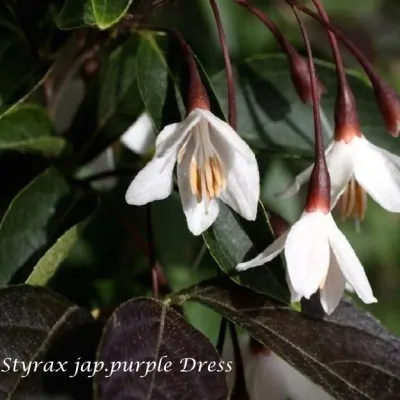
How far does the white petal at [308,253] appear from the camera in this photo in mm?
491

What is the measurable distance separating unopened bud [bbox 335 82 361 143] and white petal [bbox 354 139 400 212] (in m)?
0.01

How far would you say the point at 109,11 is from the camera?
1.61 ft

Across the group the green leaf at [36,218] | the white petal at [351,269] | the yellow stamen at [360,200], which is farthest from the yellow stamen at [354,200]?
the green leaf at [36,218]

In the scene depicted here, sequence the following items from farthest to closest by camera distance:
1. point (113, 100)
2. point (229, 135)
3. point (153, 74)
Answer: point (113, 100) < point (153, 74) < point (229, 135)

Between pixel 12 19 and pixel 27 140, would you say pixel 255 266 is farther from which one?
pixel 12 19

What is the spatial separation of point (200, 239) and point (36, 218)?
219 mm

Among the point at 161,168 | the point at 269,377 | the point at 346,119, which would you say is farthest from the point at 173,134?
the point at 269,377

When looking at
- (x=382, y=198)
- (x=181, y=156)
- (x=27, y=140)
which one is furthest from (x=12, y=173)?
(x=382, y=198)

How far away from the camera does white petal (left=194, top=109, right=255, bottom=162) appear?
1.60ft

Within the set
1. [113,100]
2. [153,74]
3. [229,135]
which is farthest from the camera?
[113,100]

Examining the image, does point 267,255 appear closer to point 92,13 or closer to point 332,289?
point 332,289

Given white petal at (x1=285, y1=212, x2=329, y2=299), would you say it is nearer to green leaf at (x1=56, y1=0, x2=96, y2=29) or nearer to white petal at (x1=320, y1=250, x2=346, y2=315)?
white petal at (x1=320, y1=250, x2=346, y2=315)

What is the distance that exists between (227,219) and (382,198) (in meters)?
0.11

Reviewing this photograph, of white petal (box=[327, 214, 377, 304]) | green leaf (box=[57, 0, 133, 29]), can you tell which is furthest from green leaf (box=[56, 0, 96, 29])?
white petal (box=[327, 214, 377, 304])
